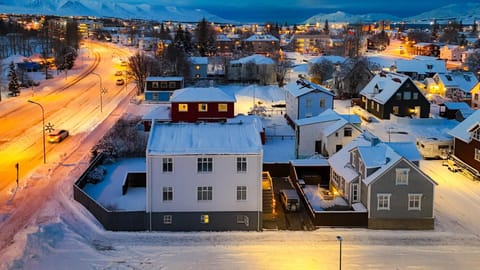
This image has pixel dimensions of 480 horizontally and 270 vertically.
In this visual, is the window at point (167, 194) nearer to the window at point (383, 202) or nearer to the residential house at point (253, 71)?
the window at point (383, 202)

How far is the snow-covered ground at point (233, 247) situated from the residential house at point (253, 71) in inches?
1840

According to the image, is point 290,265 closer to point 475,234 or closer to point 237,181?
point 237,181

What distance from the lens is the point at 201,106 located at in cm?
4509

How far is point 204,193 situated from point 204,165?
1.26 m

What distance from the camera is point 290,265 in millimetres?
20812

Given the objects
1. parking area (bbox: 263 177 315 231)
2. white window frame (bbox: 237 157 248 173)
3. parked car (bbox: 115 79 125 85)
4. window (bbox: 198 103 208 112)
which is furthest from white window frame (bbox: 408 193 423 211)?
parked car (bbox: 115 79 125 85)

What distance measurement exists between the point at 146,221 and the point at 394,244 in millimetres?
10764

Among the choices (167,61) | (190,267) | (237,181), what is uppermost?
(167,61)

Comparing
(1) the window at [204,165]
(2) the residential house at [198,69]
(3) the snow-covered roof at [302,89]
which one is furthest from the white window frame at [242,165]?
(2) the residential house at [198,69]

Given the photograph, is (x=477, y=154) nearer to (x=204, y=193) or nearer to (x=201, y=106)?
(x=204, y=193)

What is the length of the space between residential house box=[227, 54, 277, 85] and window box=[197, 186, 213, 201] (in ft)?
158

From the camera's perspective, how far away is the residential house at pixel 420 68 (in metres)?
76.8

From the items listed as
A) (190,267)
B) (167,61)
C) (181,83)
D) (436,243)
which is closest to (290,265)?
(190,267)

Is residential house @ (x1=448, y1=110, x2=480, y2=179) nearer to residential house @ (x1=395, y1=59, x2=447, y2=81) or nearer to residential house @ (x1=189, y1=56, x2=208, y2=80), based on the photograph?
residential house @ (x1=395, y1=59, x2=447, y2=81)
